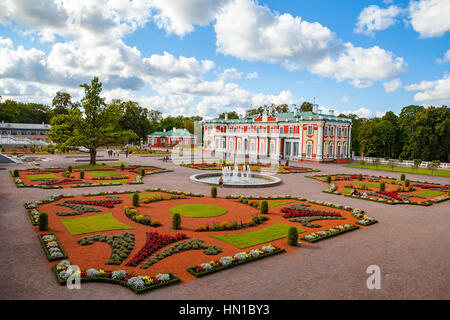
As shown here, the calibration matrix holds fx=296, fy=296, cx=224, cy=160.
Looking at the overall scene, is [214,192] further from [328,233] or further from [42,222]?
[42,222]

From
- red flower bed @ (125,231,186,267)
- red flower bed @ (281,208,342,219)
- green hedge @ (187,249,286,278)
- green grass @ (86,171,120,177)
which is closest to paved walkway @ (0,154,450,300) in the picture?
green hedge @ (187,249,286,278)

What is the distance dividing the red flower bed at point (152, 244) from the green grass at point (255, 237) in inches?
77.4

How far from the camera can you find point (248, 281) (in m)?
9.23

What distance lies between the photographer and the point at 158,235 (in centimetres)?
1299

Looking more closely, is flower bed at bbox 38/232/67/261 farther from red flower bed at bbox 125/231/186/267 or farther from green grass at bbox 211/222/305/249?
green grass at bbox 211/222/305/249

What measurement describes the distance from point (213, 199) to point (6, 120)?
11083cm

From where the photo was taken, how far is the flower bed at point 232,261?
9.67 metres

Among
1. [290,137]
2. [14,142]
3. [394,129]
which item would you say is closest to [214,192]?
[290,137]

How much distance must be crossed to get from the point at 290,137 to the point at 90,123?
1400 inches

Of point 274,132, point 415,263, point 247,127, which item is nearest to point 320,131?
point 274,132

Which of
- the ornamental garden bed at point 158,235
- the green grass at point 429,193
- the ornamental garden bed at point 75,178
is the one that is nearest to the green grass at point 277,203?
the ornamental garden bed at point 158,235

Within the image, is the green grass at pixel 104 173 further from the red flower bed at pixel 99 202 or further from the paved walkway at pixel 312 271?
the paved walkway at pixel 312 271

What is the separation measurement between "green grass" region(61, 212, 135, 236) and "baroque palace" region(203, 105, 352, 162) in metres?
39.4

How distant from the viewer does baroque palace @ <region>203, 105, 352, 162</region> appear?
52.6 meters
